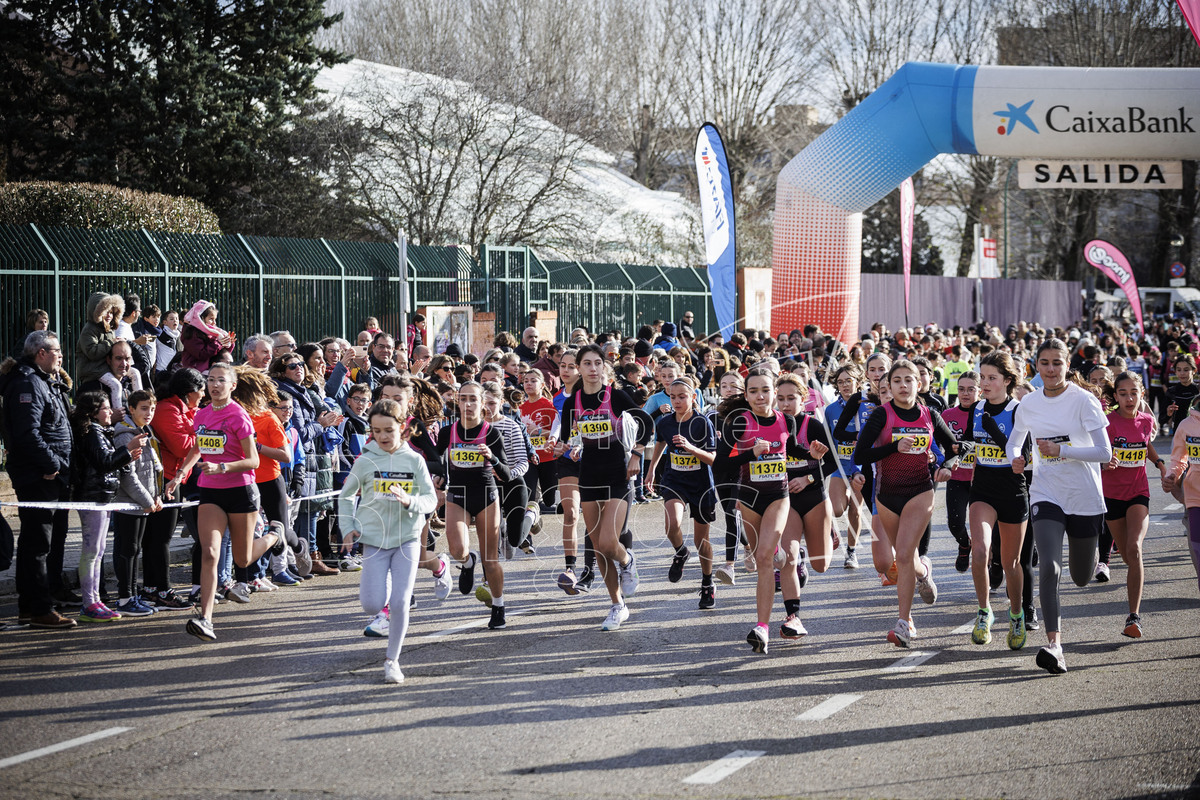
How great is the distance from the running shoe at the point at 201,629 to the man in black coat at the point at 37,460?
1.23 metres

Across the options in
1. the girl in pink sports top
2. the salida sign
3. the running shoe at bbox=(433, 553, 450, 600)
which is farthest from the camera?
the salida sign

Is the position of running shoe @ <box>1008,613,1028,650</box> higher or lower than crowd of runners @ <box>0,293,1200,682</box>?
lower

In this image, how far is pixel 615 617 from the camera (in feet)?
26.9

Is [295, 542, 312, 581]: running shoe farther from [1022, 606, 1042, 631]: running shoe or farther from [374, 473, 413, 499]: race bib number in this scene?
[1022, 606, 1042, 631]: running shoe

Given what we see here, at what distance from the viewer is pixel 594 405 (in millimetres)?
8977

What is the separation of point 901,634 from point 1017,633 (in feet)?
2.48

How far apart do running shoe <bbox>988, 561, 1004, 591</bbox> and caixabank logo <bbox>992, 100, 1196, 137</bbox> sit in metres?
6.04

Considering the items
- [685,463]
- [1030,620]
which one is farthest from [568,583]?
[1030,620]

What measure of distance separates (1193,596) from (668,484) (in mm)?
4193

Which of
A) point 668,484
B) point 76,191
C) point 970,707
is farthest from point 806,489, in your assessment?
point 76,191

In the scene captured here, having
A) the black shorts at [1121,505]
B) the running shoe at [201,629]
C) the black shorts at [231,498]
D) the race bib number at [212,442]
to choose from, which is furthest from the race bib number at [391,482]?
the black shorts at [1121,505]

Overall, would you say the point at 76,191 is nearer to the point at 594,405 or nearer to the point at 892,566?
the point at 594,405

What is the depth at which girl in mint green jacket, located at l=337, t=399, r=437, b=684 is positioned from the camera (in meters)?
6.90

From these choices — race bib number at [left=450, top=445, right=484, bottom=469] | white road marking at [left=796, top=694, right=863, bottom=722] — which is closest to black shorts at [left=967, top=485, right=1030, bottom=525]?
white road marking at [left=796, top=694, right=863, bottom=722]
